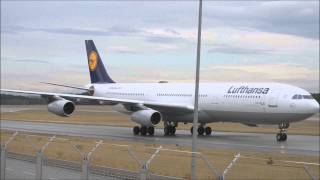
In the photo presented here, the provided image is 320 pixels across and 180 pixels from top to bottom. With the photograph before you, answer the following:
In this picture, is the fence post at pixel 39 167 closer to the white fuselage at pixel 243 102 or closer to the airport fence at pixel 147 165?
the airport fence at pixel 147 165

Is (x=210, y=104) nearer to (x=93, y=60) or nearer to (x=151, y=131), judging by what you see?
(x=151, y=131)

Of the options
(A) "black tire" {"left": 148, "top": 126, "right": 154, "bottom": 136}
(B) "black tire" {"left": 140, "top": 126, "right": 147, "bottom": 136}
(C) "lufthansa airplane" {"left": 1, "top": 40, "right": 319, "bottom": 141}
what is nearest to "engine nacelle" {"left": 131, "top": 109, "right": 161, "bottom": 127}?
(C) "lufthansa airplane" {"left": 1, "top": 40, "right": 319, "bottom": 141}

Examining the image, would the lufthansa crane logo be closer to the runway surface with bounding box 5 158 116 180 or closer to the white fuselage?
the white fuselage

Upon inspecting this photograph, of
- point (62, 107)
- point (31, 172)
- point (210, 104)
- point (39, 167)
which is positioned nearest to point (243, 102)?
point (210, 104)

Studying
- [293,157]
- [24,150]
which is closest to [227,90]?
[293,157]

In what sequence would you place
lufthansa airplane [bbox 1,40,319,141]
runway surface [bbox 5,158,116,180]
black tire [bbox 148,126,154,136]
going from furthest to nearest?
1. black tire [bbox 148,126,154,136]
2. lufthansa airplane [bbox 1,40,319,141]
3. runway surface [bbox 5,158,116,180]

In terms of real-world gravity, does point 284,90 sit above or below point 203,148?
above

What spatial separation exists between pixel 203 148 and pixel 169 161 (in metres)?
13.5

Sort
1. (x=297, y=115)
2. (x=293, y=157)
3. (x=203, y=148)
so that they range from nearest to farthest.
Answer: (x=293, y=157) → (x=203, y=148) → (x=297, y=115)

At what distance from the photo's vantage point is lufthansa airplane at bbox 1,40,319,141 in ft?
104

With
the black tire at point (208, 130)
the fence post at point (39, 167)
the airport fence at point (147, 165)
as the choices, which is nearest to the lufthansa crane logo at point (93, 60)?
the black tire at point (208, 130)

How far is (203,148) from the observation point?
2723 centimetres

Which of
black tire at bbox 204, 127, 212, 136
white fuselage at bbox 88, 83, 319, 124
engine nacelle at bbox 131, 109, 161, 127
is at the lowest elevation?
black tire at bbox 204, 127, 212, 136

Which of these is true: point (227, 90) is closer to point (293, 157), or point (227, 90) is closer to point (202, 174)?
point (293, 157)
